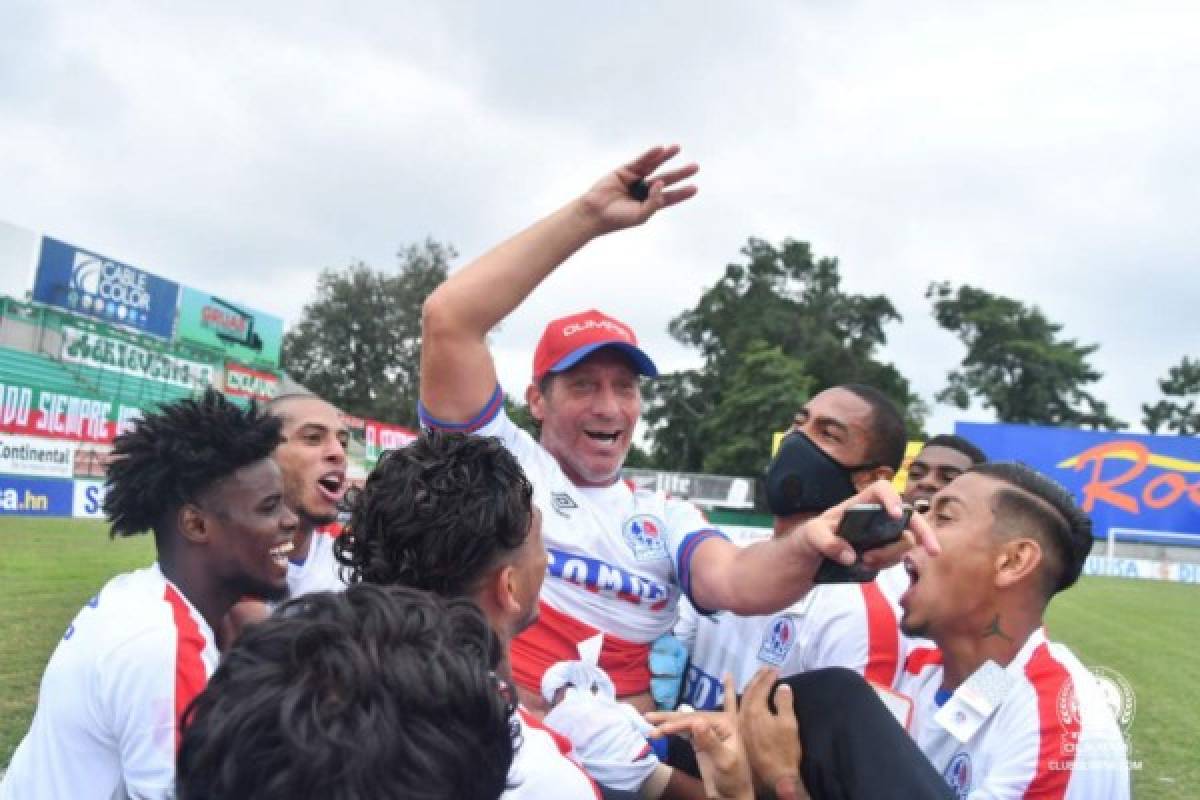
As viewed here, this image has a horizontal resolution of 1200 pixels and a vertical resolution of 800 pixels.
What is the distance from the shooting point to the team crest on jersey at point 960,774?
2.72 meters

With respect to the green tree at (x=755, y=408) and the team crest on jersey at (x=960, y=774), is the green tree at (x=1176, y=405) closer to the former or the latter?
the green tree at (x=755, y=408)

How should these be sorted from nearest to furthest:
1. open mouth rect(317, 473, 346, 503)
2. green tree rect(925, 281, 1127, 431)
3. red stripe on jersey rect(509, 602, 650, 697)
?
red stripe on jersey rect(509, 602, 650, 697), open mouth rect(317, 473, 346, 503), green tree rect(925, 281, 1127, 431)

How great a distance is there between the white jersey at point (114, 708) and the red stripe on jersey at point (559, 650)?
0.83 metres

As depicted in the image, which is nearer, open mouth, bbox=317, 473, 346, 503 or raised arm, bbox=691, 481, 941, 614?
raised arm, bbox=691, 481, 941, 614

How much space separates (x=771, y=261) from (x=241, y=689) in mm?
70881

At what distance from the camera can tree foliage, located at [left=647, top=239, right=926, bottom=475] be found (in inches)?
2270

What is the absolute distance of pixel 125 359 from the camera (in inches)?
1229

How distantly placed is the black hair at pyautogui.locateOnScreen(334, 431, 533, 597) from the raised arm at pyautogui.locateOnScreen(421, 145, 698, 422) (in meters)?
0.73

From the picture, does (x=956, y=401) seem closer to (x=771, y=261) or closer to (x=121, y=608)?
(x=771, y=261)

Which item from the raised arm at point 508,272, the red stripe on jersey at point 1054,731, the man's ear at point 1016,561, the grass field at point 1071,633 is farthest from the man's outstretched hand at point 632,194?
the grass field at point 1071,633

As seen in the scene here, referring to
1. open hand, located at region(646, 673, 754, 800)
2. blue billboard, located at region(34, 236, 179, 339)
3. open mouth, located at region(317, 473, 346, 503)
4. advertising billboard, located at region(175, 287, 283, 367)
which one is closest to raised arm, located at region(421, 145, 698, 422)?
open hand, located at region(646, 673, 754, 800)

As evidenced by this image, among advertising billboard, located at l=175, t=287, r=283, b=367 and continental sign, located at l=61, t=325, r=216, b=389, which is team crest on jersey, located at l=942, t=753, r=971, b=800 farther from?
advertising billboard, located at l=175, t=287, r=283, b=367

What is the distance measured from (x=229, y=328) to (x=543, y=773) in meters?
39.1

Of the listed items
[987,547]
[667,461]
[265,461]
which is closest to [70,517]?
[265,461]
